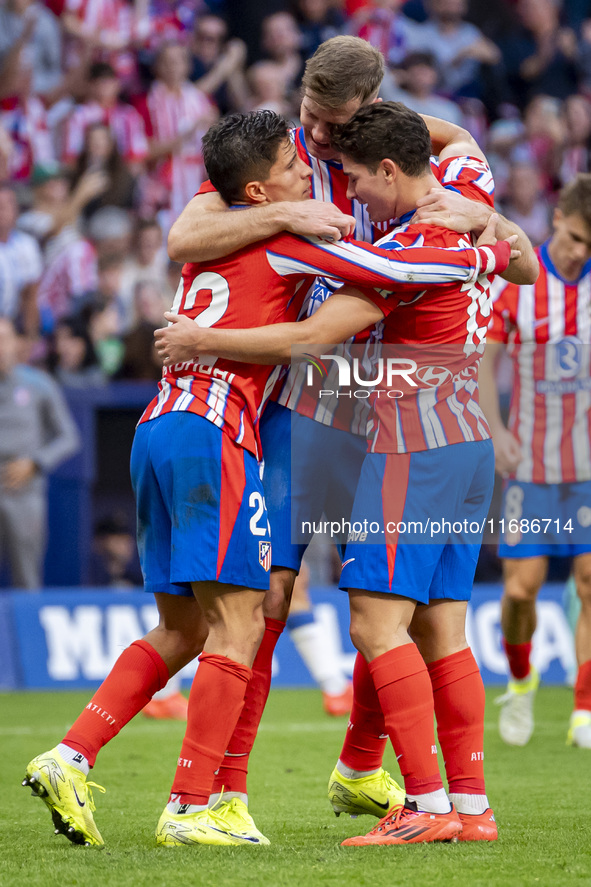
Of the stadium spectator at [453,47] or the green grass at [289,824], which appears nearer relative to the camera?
the green grass at [289,824]

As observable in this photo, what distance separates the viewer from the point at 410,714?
3.14 m

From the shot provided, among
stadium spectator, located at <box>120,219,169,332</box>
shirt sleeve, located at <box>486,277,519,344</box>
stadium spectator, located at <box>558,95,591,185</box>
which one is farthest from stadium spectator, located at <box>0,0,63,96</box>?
shirt sleeve, located at <box>486,277,519,344</box>

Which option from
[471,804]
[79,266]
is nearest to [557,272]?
[471,804]

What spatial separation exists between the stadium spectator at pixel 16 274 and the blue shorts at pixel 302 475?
6.45 meters

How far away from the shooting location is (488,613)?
8219mm

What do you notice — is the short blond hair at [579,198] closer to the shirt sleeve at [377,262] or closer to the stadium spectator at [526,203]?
the shirt sleeve at [377,262]

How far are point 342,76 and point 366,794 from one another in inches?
90.8

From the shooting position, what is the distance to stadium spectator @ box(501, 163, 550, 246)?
11.9 metres

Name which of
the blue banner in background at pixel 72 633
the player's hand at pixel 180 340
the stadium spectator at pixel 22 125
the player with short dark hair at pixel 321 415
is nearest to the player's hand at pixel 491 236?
the player with short dark hair at pixel 321 415

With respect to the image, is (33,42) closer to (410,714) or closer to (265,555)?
(265,555)

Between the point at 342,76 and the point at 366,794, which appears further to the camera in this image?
the point at 366,794

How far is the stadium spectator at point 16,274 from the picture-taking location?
9570 mm

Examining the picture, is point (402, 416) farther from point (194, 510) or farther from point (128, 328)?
point (128, 328)

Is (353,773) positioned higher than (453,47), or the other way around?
(453,47)
